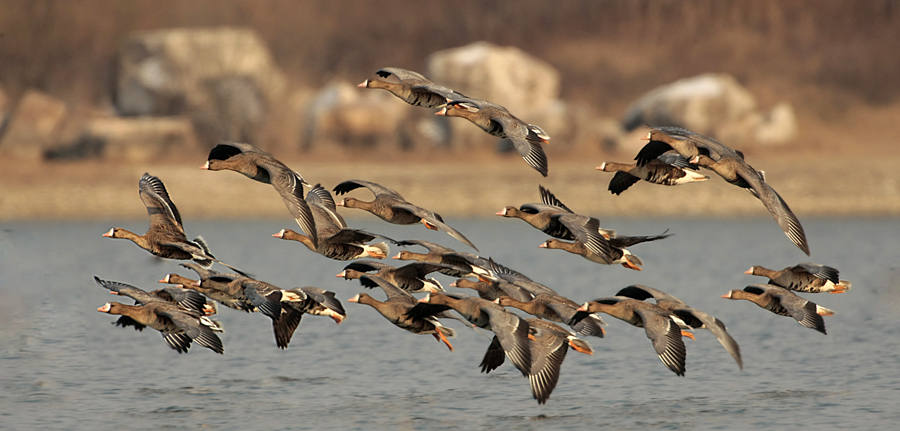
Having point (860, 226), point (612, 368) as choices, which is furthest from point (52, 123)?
point (612, 368)

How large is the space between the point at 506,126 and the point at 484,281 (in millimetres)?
2296

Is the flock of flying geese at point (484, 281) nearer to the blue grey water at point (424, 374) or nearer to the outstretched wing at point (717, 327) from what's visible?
the outstretched wing at point (717, 327)

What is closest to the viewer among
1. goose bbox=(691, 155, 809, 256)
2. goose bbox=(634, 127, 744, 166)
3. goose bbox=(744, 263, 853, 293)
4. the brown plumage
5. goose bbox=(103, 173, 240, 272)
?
goose bbox=(691, 155, 809, 256)

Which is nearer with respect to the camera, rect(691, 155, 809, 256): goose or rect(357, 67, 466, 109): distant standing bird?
rect(691, 155, 809, 256): goose

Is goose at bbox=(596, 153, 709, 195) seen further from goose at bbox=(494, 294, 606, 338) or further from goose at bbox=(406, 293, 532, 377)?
goose at bbox=(406, 293, 532, 377)

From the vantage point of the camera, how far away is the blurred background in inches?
1971

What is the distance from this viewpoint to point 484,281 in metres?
16.8

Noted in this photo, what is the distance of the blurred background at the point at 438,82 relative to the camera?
50.1m

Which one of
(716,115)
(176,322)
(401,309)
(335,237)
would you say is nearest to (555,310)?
(401,309)

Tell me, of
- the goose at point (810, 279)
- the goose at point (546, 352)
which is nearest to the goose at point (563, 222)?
the goose at point (546, 352)

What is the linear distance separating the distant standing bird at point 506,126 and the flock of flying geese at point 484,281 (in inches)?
0.8

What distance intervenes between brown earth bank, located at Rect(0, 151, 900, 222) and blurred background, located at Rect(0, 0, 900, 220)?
0.36 ft

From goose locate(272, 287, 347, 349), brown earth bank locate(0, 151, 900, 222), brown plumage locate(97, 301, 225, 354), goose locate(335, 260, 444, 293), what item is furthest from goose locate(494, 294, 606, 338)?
brown earth bank locate(0, 151, 900, 222)

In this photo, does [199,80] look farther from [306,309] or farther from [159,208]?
[306,309]
